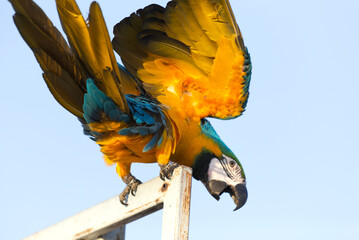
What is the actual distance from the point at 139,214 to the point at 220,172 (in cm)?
116

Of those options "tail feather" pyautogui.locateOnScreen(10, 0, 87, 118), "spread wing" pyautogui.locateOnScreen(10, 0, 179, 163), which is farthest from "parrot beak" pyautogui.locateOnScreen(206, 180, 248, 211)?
"tail feather" pyautogui.locateOnScreen(10, 0, 87, 118)

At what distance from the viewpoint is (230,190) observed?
12.4 ft

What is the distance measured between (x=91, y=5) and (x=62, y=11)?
0.47ft

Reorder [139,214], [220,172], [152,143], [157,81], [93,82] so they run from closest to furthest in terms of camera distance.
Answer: [139,214] < [93,82] < [152,143] < [220,172] < [157,81]

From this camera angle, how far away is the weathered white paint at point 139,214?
2334 millimetres

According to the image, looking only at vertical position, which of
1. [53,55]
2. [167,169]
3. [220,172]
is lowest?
[167,169]

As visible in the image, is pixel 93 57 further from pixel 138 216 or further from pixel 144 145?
pixel 138 216

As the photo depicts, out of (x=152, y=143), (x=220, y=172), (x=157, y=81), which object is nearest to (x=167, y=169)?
(x=152, y=143)

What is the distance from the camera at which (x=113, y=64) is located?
3.19 metres

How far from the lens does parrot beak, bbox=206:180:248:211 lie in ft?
12.1

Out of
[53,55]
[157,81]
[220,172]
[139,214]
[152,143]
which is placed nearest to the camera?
[139,214]

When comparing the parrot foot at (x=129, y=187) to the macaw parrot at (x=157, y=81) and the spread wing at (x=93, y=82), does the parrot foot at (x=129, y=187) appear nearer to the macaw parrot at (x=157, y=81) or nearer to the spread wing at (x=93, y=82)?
the macaw parrot at (x=157, y=81)

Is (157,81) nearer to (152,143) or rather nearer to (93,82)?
(152,143)

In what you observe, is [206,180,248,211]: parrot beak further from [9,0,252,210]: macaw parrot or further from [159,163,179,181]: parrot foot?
[159,163,179,181]: parrot foot
